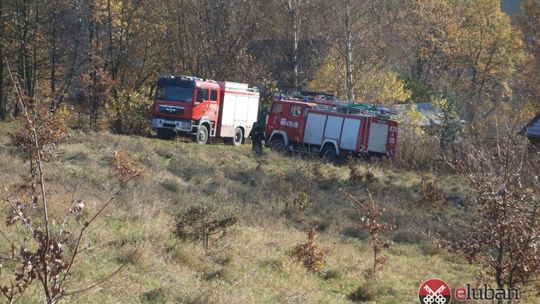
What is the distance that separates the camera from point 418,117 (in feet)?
93.7

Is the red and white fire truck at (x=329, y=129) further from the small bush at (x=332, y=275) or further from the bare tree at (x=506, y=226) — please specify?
the bare tree at (x=506, y=226)

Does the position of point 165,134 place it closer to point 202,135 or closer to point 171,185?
point 202,135

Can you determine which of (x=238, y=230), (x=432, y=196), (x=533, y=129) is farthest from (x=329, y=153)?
(x=238, y=230)

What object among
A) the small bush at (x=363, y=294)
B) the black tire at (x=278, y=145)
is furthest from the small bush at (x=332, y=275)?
the black tire at (x=278, y=145)

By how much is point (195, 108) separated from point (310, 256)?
17942mm

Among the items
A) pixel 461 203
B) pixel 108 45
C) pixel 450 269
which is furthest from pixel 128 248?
pixel 108 45

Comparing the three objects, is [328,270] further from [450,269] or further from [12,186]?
[12,186]

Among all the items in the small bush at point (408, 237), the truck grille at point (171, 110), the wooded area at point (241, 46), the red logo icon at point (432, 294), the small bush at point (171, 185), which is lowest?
the small bush at point (408, 237)

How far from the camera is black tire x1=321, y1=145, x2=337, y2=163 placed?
2629cm

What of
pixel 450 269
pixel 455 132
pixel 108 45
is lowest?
pixel 450 269

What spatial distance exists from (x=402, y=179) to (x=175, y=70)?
18693 millimetres

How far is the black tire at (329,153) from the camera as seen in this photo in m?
26.3

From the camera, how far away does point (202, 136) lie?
2777 centimetres

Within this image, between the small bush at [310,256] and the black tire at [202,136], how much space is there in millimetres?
17667
